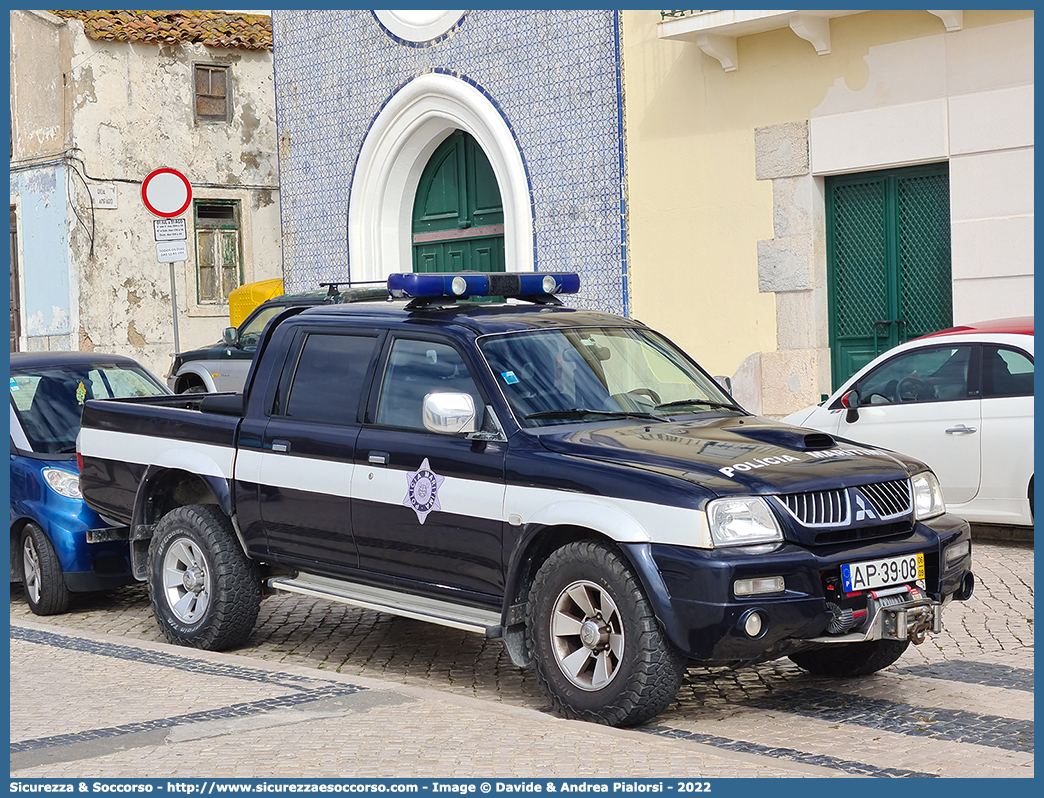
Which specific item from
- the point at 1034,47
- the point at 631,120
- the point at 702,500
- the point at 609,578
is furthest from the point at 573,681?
the point at 631,120

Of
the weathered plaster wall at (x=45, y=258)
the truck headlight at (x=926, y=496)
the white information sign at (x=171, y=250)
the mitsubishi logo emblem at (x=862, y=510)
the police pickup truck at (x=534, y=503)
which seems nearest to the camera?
the police pickup truck at (x=534, y=503)

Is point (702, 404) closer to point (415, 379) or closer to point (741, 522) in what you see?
point (415, 379)

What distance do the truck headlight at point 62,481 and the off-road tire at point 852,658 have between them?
16.7 ft

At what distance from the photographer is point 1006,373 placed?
1074 cm

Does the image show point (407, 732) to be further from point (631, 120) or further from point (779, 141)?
point (631, 120)

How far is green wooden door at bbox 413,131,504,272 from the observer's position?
19.7 meters

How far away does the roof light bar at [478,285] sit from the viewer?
25.1 feet

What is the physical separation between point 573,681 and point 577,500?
0.79 metres

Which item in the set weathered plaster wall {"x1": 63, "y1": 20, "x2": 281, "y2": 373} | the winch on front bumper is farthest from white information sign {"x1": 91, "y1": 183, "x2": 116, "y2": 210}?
the winch on front bumper

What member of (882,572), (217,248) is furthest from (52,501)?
(217,248)

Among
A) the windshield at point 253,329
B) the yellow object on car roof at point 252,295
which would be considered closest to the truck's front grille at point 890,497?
the windshield at point 253,329

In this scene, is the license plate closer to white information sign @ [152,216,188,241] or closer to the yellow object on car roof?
white information sign @ [152,216,188,241]

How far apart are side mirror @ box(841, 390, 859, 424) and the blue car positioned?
5.54 m

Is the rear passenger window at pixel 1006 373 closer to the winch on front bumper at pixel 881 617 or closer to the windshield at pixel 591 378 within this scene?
the windshield at pixel 591 378
